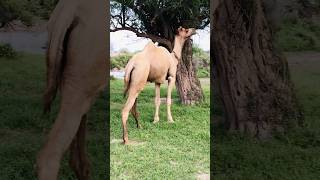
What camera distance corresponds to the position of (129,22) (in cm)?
347

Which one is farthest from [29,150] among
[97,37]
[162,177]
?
[97,37]

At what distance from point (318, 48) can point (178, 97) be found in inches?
109

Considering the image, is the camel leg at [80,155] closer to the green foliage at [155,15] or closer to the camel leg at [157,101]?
the camel leg at [157,101]

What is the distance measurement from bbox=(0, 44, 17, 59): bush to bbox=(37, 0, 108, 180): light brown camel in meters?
3.73

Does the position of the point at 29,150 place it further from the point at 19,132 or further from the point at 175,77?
the point at 175,77

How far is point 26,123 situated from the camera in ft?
13.5

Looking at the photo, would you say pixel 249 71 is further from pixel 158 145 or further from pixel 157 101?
pixel 158 145

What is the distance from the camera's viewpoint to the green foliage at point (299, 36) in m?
5.00

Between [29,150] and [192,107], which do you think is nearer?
[29,150]

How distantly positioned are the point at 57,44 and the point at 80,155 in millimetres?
539

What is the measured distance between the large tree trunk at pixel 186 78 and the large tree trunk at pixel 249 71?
248 mm

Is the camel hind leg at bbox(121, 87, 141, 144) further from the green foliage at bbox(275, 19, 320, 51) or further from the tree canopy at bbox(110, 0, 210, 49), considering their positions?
the green foliage at bbox(275, 19, 320, 51)

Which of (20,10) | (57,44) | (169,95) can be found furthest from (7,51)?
(57,44)

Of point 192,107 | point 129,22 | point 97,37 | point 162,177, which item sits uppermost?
point 129,22
